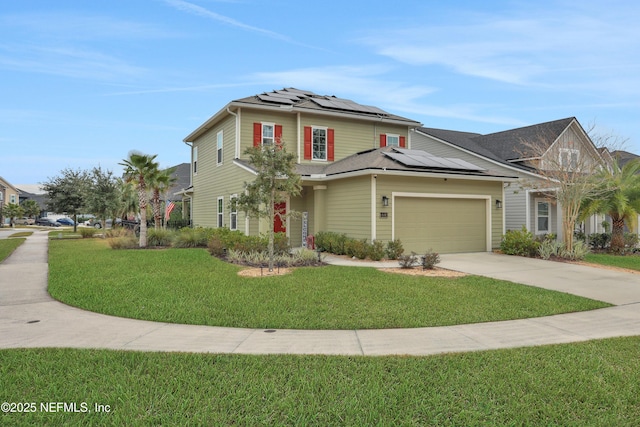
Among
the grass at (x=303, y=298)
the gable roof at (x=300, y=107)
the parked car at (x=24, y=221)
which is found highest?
the gable roof at (x=300, y=107)

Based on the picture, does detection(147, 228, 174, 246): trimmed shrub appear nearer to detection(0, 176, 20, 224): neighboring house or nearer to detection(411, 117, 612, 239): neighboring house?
detection(411, 117, 612, 239): neighboring house

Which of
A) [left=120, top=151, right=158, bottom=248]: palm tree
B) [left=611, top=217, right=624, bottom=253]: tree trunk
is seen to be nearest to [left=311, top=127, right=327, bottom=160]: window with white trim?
[left=120, top=151, right=158, bottom=248]: palm tree

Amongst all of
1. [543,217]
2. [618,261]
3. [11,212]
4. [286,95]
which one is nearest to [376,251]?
[618,261]

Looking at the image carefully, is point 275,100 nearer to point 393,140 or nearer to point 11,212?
point 393,140

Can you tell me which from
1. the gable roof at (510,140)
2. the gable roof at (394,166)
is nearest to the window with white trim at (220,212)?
the gable roof at (394,166)

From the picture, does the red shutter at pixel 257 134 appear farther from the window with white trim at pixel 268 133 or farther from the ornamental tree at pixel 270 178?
the ornamental tree at pixel 270 178

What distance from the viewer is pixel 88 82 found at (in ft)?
57.4

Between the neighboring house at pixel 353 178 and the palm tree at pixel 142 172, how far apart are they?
3.16m

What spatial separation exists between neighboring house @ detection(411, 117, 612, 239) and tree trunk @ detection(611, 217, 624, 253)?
215cm

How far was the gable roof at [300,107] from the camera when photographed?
17.0 m

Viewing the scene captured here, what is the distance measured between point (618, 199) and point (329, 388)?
1614 centimetres

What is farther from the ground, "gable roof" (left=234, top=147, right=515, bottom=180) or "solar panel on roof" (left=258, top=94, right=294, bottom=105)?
"solar panel on roof" (left=258, top=94, right=294, bottom=105)

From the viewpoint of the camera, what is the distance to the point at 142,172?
17.5 metres

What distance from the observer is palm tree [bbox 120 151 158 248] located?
56.2 feet
